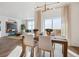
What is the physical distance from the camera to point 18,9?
4.97ft

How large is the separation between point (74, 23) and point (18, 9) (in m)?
0.79

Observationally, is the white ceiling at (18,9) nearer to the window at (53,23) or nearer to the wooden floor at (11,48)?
the window at (53,23)

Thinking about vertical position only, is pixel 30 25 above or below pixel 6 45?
above

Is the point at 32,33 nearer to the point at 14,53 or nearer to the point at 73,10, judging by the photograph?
the point at 14,53

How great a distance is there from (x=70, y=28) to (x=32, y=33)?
1.72 ft

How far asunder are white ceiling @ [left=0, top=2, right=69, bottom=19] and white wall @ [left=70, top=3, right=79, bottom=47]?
0.44m

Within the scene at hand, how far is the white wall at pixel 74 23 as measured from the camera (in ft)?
4.84

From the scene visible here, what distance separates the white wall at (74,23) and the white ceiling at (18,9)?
0.44 meters

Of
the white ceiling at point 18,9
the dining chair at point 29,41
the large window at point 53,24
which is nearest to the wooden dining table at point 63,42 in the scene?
the large window at point 53,24

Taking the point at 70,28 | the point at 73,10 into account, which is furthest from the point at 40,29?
the point at 73,10

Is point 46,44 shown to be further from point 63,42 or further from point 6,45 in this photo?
point 6,45

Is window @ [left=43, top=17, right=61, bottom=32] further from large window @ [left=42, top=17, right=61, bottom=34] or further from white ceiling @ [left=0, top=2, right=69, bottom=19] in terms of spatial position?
white ceiling @ [left=0, top=2, right=69, bottom=19]

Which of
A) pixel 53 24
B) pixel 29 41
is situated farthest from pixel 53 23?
pixel 29 41

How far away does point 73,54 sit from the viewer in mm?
1457
